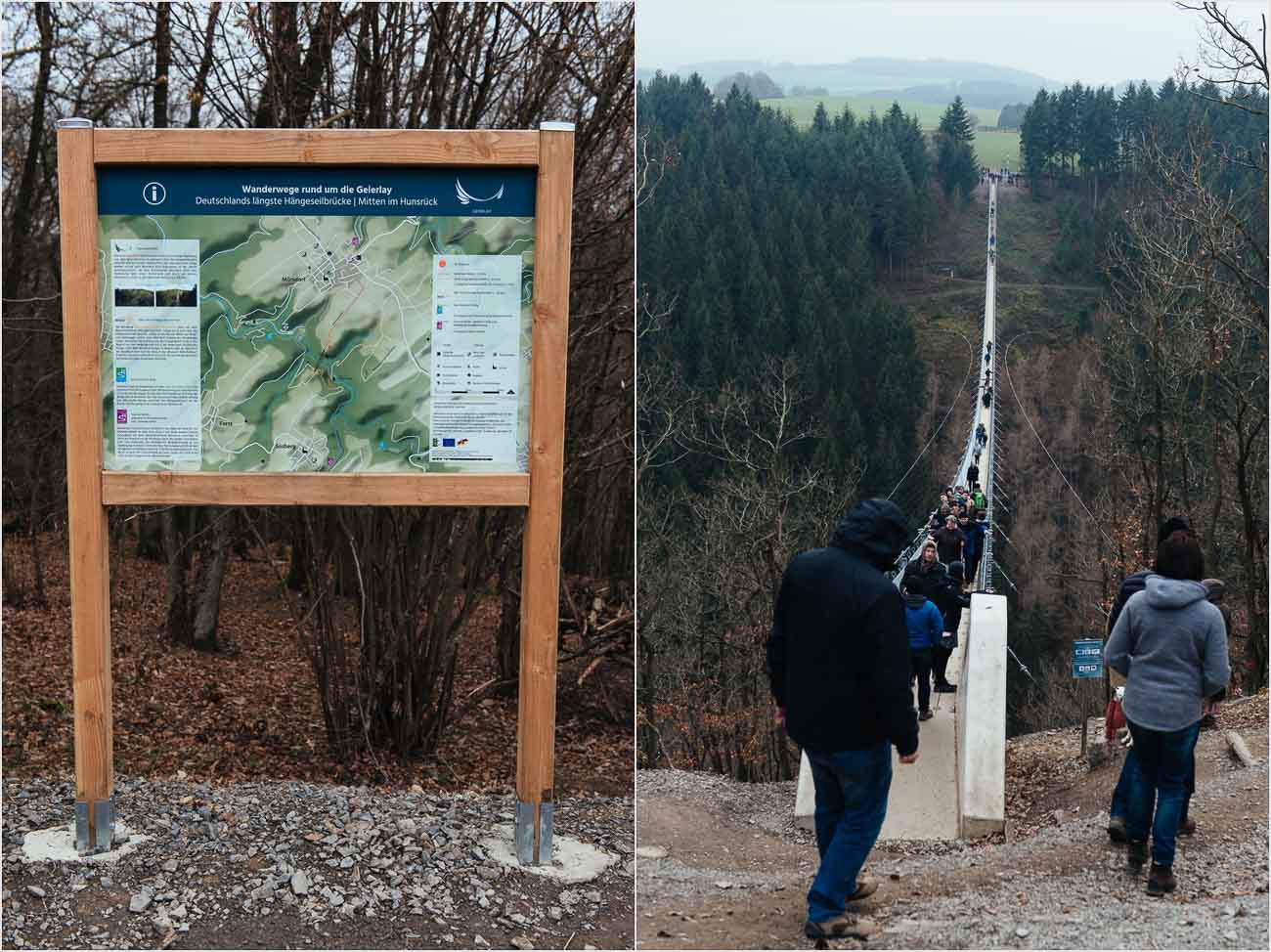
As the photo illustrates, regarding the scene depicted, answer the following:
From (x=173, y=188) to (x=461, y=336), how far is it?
1298 mm

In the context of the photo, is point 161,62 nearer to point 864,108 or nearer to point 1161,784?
point 1161,784

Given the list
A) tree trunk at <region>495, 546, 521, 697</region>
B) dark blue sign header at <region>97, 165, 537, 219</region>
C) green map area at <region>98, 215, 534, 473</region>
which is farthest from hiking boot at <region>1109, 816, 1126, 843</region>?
tree trunk at <region>495, 546, 521, 697</region>

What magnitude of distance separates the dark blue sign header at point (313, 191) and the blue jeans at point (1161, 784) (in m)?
3.36

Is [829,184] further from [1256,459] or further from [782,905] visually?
[782,905]

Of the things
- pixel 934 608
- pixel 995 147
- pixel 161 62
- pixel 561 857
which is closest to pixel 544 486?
pixel 561 857

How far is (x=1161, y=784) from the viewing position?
4.78m

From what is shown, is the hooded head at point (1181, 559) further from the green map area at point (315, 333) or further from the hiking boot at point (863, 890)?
the green map area at point (315, 333)

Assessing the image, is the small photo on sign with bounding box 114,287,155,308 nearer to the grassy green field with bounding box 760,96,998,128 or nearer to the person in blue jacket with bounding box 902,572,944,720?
the person in blue jacket with bounding box 902,572,944,720

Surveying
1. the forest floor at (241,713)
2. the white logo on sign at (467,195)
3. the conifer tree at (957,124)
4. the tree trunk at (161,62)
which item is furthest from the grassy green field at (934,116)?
the white logo on sign at (467,195)

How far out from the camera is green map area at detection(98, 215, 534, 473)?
15.8 feet

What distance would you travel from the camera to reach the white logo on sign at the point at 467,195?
480 cm

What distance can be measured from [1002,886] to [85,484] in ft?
13.8

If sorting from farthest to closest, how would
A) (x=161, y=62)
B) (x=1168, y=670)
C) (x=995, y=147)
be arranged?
(x=995, y=147), (x=161, y=62), (x=1168, y=670)

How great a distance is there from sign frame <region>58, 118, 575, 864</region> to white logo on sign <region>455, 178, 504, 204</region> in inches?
3.4
